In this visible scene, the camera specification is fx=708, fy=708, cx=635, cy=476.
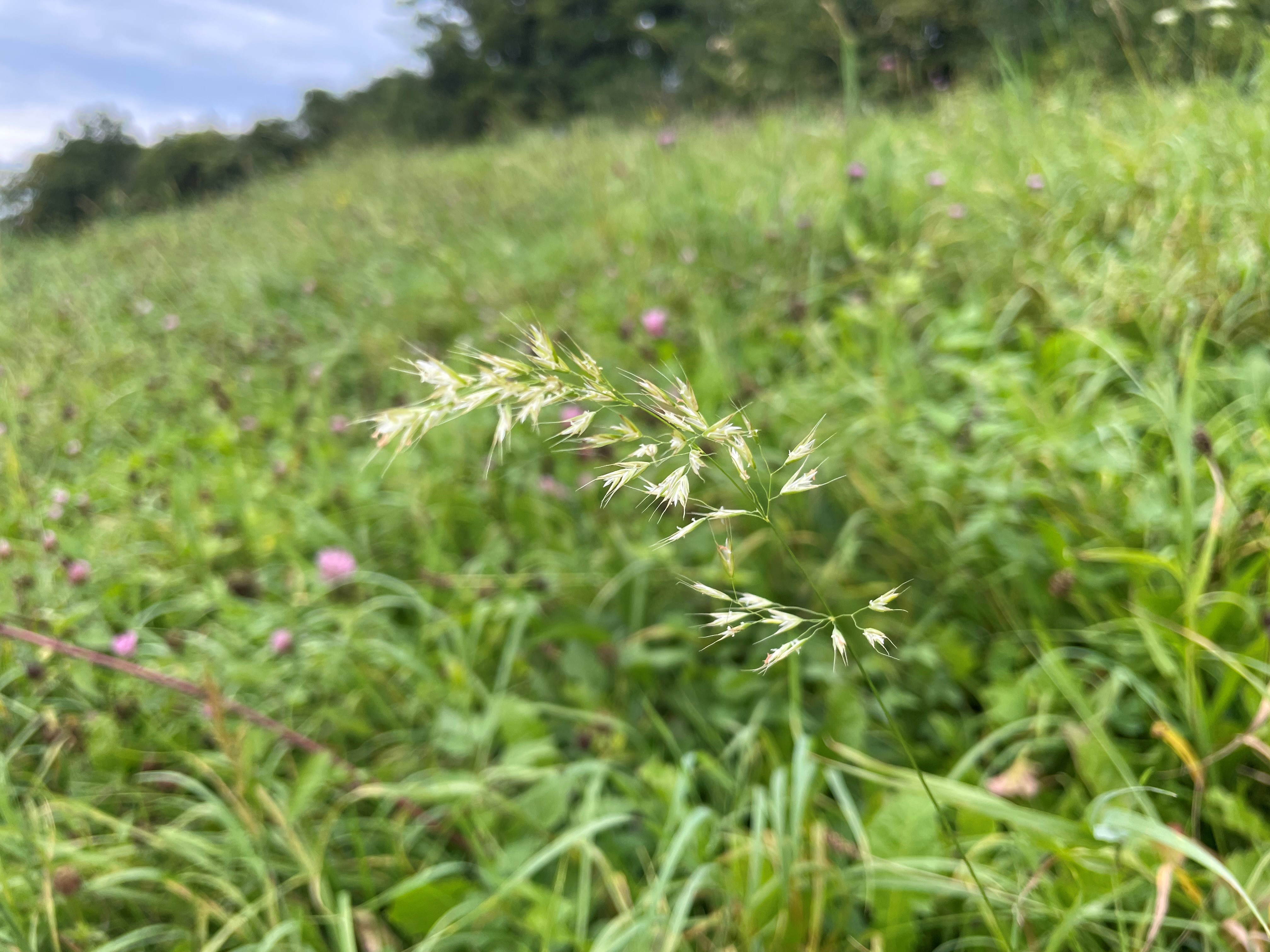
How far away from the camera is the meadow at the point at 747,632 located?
44.8 inches

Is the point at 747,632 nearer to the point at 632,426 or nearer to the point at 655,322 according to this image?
the point at 655,322

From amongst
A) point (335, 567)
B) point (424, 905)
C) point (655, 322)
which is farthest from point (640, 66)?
point (424, 905)

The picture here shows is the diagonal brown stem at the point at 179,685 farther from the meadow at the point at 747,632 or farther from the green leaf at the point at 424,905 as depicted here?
the green leaf at the point at 424,905

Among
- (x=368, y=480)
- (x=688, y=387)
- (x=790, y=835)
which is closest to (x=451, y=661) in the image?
(x=790, y=835)

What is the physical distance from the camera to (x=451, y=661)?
1609mm

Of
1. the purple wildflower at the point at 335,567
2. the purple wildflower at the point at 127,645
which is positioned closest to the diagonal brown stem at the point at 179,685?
the purple wildflower at the point at 127,645

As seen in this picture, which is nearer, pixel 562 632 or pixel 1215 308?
pixel 562 632

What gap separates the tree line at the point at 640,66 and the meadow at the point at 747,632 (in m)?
1.08

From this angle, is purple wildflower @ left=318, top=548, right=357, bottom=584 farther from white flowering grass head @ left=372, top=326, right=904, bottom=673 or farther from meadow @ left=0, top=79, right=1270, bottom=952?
white flowering grass head @ left=372, top=326, right=904, bottom=673

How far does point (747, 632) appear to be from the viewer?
1740mm

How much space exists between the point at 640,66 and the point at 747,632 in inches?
732

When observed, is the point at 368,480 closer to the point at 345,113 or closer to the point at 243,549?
the point at 243,549

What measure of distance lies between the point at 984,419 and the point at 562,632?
1.20 metres

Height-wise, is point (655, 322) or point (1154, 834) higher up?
point (655, 322)
